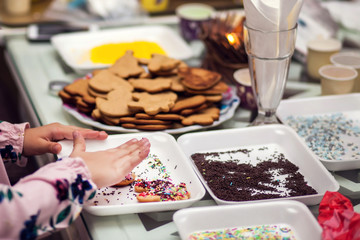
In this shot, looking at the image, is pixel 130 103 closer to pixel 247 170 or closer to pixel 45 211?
pixel 247 170

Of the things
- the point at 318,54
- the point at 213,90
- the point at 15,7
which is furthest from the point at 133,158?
the point at 15,7

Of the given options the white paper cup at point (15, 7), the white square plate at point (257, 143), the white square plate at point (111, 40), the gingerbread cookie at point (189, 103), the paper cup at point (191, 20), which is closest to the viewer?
the white square plate at point (257, 143)

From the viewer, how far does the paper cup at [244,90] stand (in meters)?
1.46

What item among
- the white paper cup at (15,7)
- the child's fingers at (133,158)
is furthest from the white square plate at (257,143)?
the white paper cup at (15,7)

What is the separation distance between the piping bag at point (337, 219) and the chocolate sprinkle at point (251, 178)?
9 cm

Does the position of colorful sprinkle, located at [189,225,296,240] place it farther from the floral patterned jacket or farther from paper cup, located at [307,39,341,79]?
paper cup, located at [307,39,341,79]

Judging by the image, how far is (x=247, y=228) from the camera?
971 millimetres

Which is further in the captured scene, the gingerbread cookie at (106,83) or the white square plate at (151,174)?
the gingerbread cookie at (106,83)

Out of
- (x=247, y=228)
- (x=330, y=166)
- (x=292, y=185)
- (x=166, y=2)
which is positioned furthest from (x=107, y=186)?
(x=166, y=2)

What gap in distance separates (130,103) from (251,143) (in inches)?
13.0

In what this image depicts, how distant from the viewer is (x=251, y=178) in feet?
3.74

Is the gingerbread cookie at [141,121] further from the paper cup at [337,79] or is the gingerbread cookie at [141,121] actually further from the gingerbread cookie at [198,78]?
the paper cup at [337,79]

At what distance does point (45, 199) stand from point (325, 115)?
0.88 meters

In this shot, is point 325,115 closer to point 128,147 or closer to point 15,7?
point 128,147
